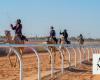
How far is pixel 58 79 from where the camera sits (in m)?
15.6

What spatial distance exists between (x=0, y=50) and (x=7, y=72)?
68.5ft

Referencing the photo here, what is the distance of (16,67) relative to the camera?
20.0 metres

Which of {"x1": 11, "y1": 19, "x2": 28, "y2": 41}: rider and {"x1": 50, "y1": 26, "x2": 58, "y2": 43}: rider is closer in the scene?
{"x1": 11, "y1": 19, "x2": 28, "y2": 41}: rider

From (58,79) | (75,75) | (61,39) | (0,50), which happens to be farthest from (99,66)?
(0,50)

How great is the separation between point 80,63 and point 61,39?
3.15 metres

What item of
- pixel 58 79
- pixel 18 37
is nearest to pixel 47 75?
pixel 58 79

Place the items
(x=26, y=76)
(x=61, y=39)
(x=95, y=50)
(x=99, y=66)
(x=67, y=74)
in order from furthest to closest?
(x=95, y=50) → (x=61, y=39) → (x=67, y=74) → (x=26, y=76) → (x=99, y=66)

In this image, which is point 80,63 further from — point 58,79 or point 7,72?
point 58,79

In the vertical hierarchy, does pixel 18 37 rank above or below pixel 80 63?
above

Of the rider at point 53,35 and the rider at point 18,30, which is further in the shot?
the rider at point 53,35

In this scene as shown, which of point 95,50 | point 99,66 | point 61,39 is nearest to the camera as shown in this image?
point 99,66

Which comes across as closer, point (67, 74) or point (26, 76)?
point (26, 76)

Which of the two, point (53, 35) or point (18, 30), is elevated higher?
point (18, 30)

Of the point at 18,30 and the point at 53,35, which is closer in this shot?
the point at 18,30
